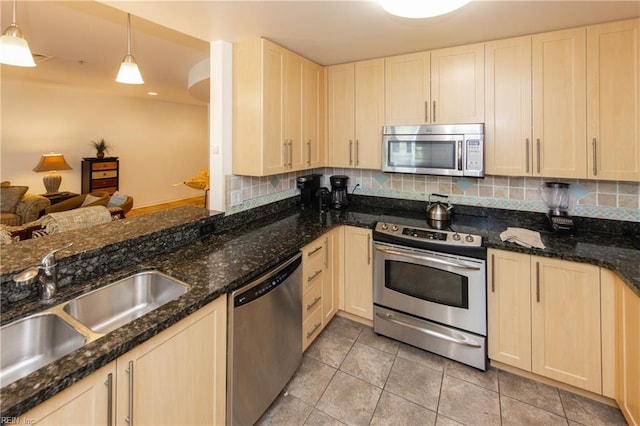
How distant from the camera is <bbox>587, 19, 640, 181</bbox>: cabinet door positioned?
1.90 m

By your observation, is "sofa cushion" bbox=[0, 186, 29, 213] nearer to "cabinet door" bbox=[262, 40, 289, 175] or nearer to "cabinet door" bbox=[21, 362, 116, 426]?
"cabinet door" bbox=[262, 40, 289, 175]

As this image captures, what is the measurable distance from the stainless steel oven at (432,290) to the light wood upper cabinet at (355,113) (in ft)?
2.65

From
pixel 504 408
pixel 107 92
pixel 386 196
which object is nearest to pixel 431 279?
pixel 504 408

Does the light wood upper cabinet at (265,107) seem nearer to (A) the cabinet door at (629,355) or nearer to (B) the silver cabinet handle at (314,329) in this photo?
(B) the silver cabinet handle at (314,329)

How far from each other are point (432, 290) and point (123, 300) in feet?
6.27

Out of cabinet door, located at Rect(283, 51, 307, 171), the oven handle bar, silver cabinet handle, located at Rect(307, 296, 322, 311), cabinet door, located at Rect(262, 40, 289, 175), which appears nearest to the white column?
cabinet door, located at Rect(262, 40, 289, 175)

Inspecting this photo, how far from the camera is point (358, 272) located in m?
2.59

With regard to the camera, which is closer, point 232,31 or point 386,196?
point 232,31

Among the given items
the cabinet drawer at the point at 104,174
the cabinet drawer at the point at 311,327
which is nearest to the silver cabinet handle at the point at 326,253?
the cabinet drawer at the point at 311,327

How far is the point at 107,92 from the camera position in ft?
21.3

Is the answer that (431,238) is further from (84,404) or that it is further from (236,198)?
(84,404)

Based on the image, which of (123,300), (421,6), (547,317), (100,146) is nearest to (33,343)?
(123,300)

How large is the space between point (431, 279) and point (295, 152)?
1476 millimetres

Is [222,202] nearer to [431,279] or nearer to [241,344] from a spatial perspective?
[241,344]
